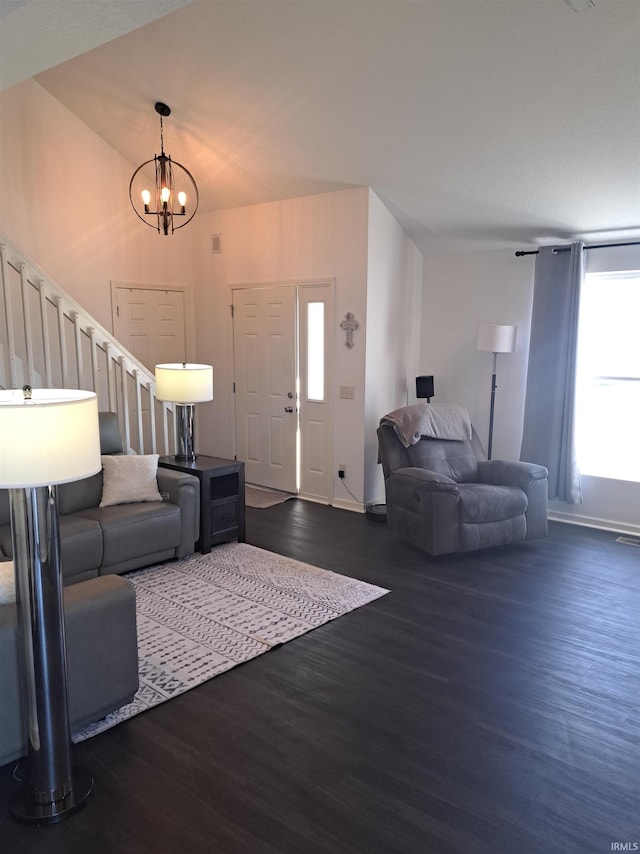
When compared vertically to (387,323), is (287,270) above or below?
above

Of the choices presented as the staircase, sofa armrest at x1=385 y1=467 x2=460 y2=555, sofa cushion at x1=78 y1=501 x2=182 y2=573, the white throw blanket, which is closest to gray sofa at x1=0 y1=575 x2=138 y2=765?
sofa cushion at x1=78 y1=501 x2=182 y2=573

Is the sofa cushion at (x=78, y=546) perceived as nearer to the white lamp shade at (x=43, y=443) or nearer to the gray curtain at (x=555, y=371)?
the white lamp shade at (x=43, y=443)

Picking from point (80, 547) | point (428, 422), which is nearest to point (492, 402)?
point (428, 422)

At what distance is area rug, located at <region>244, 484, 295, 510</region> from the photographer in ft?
18.9

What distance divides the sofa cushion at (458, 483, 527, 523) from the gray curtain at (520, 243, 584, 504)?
0.80 meters

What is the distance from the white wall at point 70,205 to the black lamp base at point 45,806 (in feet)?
14.5

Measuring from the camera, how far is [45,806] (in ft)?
6.62

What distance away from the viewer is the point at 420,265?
20.0ft

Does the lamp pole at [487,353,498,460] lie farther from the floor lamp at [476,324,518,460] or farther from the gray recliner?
the gray recliner

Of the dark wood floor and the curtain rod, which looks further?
the curtain rod

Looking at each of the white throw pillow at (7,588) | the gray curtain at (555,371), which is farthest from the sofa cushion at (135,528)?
the gray curtain at (555,371)

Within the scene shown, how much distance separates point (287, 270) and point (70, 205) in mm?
2065

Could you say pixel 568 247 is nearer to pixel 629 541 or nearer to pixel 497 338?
pixel 497 338

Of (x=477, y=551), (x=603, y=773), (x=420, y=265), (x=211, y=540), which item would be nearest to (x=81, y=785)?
(x=603, y=773)
